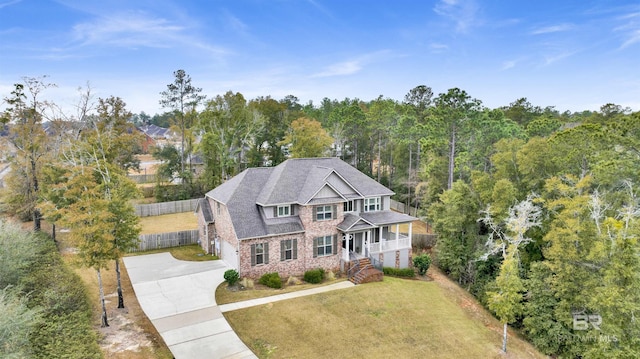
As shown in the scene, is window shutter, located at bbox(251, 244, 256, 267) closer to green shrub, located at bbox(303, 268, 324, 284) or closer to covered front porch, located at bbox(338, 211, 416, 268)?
green shrub, located at bbox(303, 268, 324, 284)

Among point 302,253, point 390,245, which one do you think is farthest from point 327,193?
point 390,245

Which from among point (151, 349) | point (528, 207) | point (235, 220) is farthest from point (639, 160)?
point (151, 349)

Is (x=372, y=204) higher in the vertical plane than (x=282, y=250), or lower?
higher

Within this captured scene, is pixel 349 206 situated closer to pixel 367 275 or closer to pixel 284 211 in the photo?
pixel 284 211

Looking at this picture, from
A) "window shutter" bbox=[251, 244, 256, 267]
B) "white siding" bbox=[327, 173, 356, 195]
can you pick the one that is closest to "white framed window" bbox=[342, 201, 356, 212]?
"white siding" bbox=[327, 173, 356, 195]

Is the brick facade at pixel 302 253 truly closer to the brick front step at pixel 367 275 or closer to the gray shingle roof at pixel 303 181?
the gray shingle roof at pixel 303 181

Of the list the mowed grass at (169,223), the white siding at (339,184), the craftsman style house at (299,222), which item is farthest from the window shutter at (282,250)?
the mowed grass at (169,223)
